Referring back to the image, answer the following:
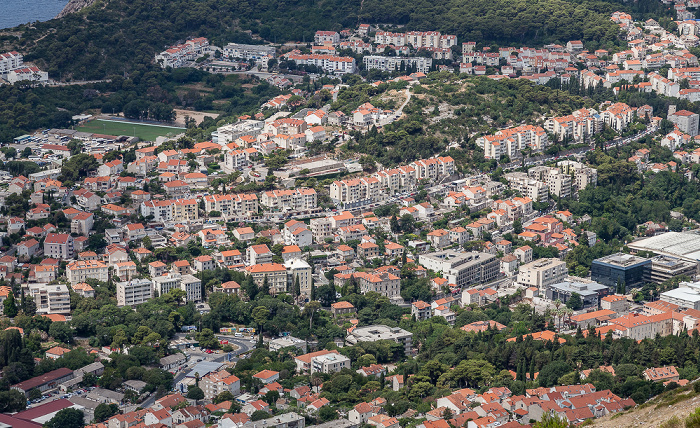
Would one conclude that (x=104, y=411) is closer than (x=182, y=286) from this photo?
Yes

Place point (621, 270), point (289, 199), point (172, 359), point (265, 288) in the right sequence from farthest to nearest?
point (289, 199), point (621, 270), point (265, 288), point (172, 359)

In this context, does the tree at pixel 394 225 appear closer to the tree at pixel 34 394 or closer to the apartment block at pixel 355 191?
the apartment block at pixel 355 191

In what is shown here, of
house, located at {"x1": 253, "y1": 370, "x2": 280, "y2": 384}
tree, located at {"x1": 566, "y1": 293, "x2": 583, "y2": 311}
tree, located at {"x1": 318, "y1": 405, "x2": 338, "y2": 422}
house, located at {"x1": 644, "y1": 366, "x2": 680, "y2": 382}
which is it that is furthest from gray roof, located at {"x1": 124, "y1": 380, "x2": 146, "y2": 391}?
tree, located at {"x1": 566, "y1": 293, "x2": 583, "y2": 311}

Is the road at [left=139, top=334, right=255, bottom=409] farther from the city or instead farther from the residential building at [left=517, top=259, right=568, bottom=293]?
the residential building at [left=517, top=259, right=568, bottom=293]

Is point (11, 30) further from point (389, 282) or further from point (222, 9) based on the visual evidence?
point (389, 282)

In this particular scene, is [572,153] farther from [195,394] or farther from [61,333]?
[195,394]

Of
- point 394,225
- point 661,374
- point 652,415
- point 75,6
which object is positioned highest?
point 75,6

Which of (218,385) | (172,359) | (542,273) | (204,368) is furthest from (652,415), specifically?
(542,273)

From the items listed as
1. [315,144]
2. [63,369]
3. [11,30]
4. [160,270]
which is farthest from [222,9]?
[63,369]
